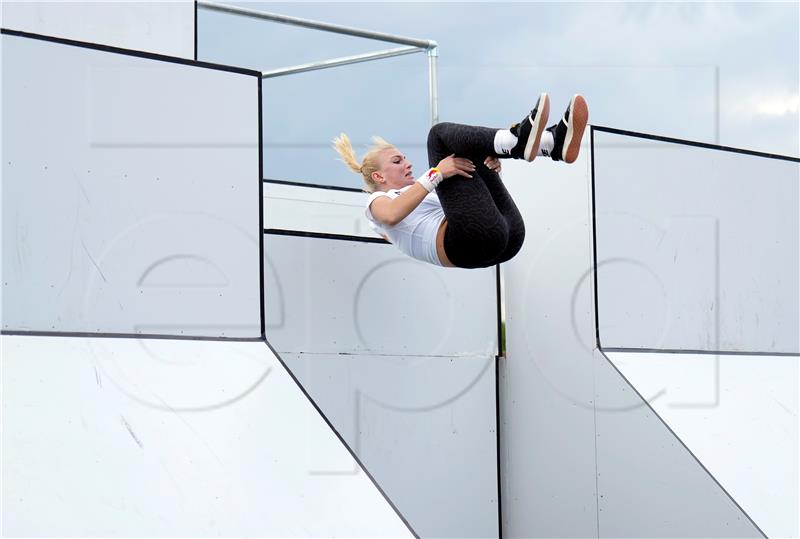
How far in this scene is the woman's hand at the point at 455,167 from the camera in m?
3.45

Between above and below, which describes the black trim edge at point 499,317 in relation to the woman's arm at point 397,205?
below

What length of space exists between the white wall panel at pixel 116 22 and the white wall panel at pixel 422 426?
1343mm

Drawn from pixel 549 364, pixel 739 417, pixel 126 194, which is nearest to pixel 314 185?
pixel 549 364

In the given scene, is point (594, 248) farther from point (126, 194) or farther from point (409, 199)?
point (126, 194)

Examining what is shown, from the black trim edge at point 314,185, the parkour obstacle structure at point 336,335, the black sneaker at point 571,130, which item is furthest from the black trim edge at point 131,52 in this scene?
the black trim edge at point 314,185

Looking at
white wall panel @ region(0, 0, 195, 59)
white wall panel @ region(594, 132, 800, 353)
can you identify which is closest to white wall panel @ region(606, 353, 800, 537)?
white wall panel @ region(594, 132, 800, 353)

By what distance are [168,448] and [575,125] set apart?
1.58 metres

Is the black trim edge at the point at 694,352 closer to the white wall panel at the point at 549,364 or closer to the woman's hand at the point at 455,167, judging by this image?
the white wall panel at the point at 549,364

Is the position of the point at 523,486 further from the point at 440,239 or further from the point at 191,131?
the point at 191,131

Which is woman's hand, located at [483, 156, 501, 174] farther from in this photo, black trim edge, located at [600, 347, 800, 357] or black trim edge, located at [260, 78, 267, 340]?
black trim edge, located at [600, 347, 800, 357]

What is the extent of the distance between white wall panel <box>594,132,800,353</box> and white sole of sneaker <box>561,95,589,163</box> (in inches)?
43.8

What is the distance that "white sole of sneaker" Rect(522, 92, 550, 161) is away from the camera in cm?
316

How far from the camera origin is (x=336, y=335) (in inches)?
167

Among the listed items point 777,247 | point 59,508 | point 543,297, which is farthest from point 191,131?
point 777,247
